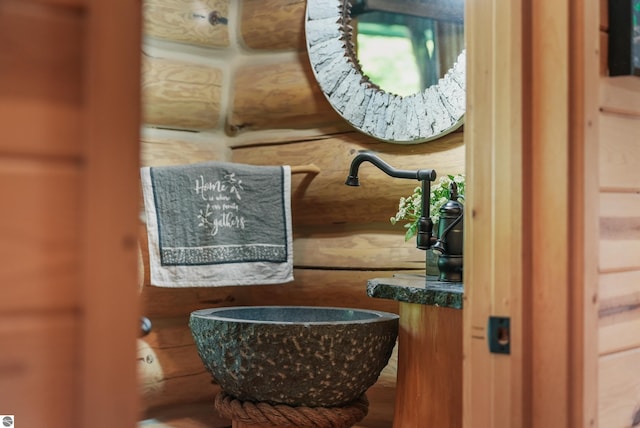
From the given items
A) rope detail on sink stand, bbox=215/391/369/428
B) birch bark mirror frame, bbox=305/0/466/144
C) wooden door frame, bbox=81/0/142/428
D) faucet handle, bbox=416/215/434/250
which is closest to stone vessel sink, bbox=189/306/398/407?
rope detail on sink stand, bbox=215/391/369/428

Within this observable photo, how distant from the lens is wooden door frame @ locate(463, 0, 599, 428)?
111 centimetres

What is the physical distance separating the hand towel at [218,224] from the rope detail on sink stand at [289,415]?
629mm

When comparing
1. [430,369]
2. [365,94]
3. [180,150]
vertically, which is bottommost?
[430,369]

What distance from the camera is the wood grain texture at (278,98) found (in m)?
2.76

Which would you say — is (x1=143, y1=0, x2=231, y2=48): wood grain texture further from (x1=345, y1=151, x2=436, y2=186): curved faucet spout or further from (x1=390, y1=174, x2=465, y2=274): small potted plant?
(x1=390, y1=174, x2=465, y2=274): small potted plant

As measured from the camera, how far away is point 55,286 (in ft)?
2.10

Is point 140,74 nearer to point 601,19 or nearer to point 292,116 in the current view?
point 601,19

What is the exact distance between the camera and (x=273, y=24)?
9.32 ft

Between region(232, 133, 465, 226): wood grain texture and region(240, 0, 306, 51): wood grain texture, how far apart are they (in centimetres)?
39

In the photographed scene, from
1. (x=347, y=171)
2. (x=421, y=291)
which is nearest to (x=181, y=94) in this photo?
(x=347, y=171)

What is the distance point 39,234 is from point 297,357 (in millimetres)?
1405

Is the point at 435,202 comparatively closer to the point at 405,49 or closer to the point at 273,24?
the point at 405,49

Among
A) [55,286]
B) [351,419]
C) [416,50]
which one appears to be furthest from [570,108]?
[416,50]

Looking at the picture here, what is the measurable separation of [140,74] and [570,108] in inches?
26.7
